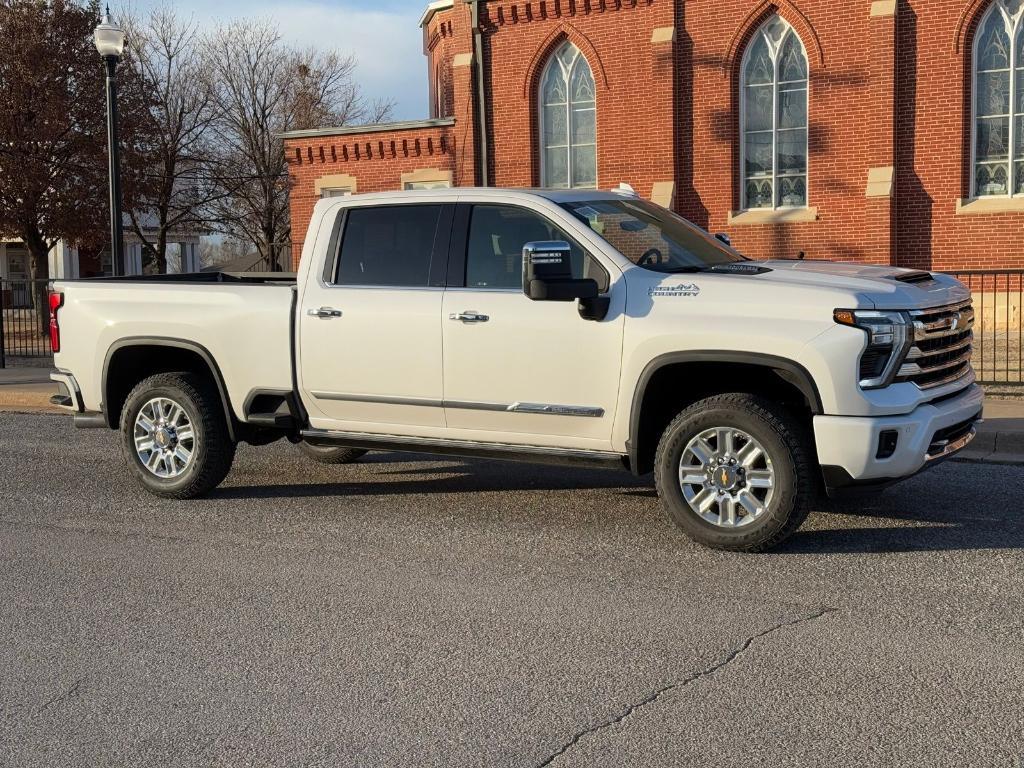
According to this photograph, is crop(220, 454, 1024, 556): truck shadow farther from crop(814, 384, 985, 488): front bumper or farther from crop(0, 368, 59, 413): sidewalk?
crop(0, 368, 59, 413): sidewalk

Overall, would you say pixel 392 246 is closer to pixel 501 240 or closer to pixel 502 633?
pixel 501 240

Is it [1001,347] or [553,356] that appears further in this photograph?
[1001,347]

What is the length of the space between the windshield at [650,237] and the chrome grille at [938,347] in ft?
4.45

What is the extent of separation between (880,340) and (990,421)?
4942mm

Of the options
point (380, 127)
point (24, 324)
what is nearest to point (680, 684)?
point (24, 324)

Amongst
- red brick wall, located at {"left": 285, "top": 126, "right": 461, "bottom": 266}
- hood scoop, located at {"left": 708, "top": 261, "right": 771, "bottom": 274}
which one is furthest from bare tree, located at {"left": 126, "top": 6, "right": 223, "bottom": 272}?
hood scoop, located at {"left": 708, "top": 261, "right": 771, "bottom": 274}

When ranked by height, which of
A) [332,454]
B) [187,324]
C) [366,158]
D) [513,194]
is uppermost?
[366,158]

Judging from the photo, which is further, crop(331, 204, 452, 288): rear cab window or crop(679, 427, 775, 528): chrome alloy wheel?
crop(331, 204, 452, 288): rear cab window

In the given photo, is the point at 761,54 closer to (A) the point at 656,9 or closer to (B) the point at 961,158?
(A) the point at 656,9

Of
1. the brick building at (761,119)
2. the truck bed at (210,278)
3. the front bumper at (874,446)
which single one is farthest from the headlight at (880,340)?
the brick building at (761,119)

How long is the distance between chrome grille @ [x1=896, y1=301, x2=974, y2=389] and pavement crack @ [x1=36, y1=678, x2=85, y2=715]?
4.15 m

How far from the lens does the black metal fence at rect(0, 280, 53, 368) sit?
62.6ft

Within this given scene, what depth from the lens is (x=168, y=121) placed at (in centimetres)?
3578

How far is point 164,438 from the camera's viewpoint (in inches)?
322
